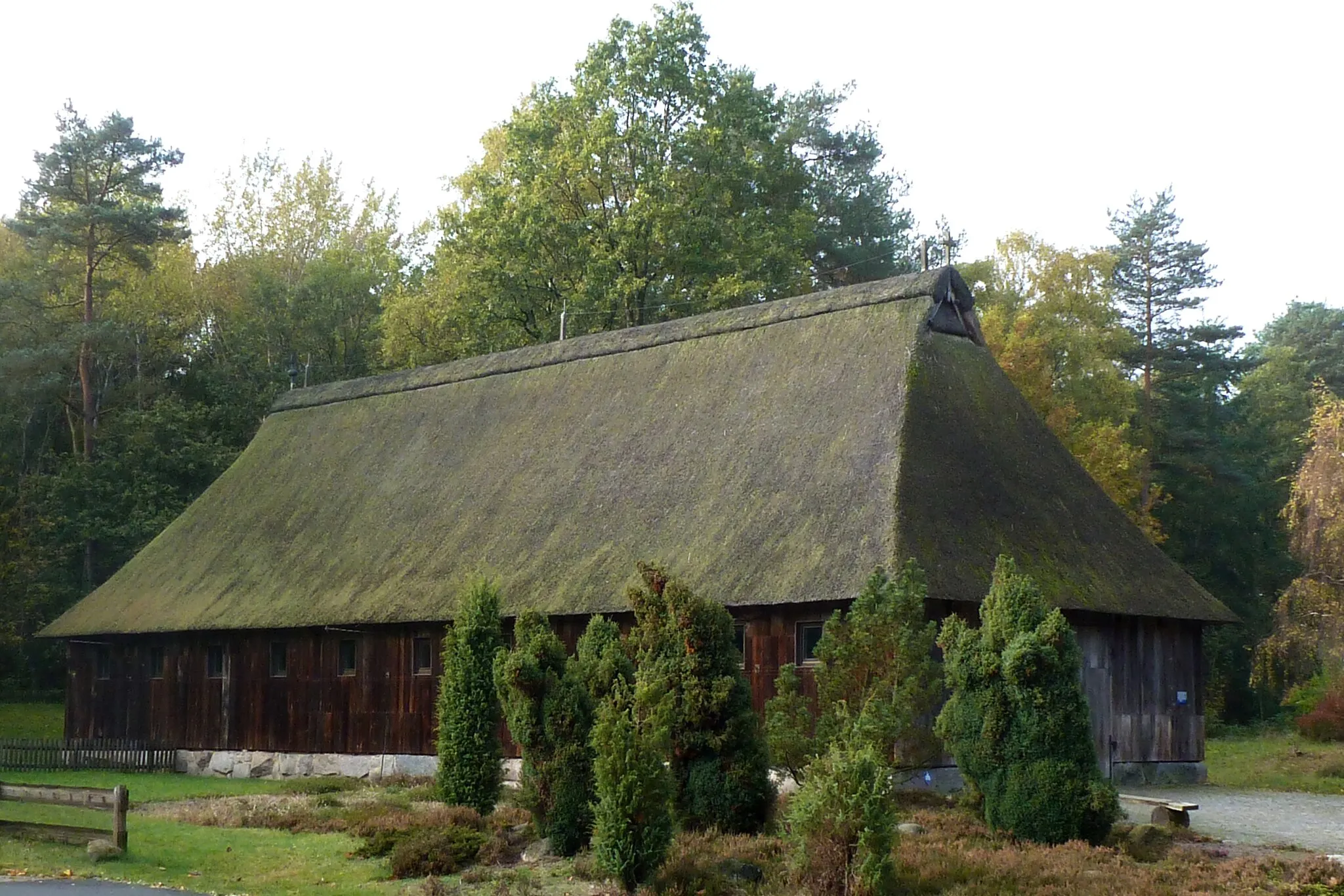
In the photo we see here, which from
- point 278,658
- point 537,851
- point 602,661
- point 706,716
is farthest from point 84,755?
point 706,716

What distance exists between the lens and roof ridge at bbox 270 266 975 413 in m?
28.6

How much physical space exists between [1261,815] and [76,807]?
16364 millimetres

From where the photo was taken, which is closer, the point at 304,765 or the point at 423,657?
the point at 423,657

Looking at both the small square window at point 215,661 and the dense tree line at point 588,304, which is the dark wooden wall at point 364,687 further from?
the dense tree line at point 588,304

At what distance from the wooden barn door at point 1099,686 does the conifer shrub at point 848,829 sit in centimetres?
1110

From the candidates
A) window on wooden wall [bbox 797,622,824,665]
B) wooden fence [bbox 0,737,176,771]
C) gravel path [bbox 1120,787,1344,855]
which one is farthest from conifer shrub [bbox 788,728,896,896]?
wooden fence [bbox 0,737,176,771]

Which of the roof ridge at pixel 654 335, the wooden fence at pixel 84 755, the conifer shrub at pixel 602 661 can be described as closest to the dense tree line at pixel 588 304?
the roof ridge at pixel 654 335

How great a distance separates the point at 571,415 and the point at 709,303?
1409 centimetres

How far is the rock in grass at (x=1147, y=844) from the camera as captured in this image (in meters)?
16.1

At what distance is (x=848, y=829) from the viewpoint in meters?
14.6

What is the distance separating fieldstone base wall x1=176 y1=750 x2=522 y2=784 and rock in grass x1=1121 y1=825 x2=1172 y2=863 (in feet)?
42.0

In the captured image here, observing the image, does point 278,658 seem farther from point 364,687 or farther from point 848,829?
point 848,829

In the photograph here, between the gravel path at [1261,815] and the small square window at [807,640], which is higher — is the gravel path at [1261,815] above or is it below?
below

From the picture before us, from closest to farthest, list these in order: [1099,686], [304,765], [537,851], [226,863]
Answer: [226,863] → [537,851] → [1099,686] → [304,765]
